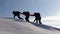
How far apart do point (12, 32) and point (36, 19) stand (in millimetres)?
8965

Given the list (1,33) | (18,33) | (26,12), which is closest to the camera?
(1,33)

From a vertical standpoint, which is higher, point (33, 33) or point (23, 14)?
A: point (23, 14)

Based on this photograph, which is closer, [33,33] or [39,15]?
[33,33]

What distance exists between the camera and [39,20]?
61.0 feet

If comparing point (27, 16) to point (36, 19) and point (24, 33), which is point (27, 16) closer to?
point (36, 19)

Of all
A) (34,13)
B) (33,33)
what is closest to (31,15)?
(34,13)

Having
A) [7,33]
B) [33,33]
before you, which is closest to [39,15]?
[33,33]

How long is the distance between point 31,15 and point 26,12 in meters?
0.77

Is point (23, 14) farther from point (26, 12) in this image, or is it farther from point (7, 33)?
point (7, 33)

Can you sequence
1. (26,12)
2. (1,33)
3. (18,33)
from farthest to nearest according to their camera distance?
(26,12) → (18,33) → (1,33)

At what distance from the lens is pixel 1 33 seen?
29.3 ft

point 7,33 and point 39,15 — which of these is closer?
point 7,33

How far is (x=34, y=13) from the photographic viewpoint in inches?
722

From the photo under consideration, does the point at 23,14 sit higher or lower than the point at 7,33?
higher
